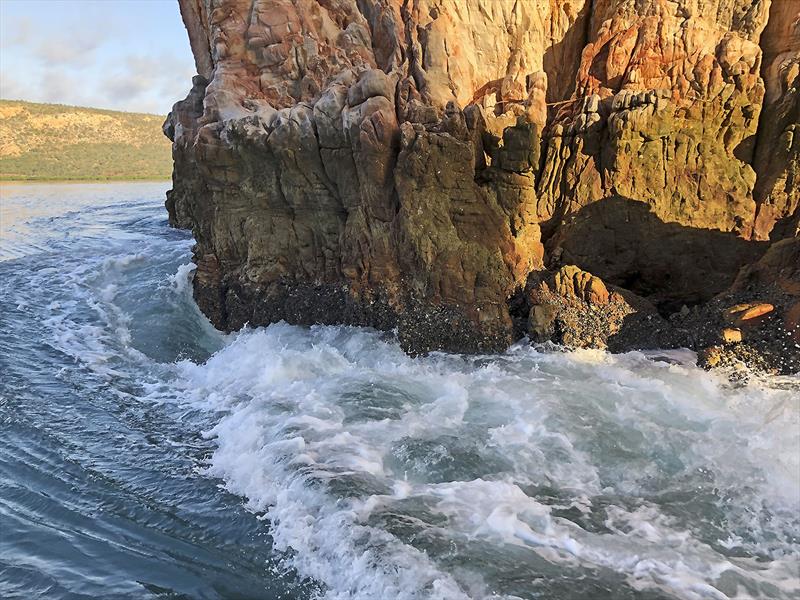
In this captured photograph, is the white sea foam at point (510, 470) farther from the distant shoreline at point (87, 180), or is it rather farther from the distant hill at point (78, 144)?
the distant hill at point (78, 144)

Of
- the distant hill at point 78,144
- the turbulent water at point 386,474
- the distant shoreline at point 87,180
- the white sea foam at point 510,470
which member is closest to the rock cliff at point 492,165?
the turbulent water at point 386,474

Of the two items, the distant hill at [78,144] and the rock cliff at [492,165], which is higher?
the distant hill at [78,144]

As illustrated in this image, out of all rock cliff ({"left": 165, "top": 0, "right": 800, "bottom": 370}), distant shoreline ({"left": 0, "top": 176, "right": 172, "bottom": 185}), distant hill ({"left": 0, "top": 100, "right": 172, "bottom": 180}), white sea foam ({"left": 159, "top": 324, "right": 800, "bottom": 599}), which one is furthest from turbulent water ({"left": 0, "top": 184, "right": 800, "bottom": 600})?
distant hill ({"left": 0, "top": 100, "right": 172, "bottom": 180})

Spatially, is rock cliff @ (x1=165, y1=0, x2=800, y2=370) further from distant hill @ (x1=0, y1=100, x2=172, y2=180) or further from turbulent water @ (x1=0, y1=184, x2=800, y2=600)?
distant hill @ (x1=0, y1=100, x2=172, y2=180)

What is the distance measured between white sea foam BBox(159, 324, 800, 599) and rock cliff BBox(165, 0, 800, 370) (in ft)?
4.61

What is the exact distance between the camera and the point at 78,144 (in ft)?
322

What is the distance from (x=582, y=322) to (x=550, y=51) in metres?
7.17

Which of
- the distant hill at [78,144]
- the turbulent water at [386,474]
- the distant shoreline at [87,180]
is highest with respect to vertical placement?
the distant hill at [78,144]

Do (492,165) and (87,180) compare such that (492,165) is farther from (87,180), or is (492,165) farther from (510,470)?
(87,180)

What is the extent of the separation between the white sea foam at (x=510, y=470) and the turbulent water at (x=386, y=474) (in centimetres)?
3

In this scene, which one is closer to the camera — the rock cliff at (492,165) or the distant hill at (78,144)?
the rock cliff at (492,165)

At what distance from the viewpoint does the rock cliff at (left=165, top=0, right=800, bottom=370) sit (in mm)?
11000

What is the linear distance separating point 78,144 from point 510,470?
111 metres

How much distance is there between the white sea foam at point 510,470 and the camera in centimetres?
588
